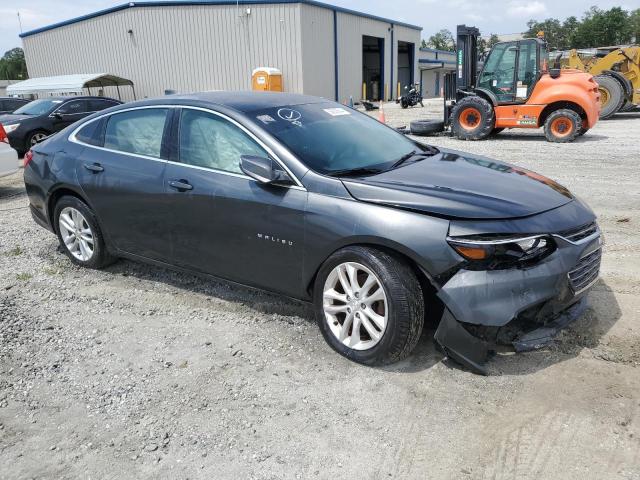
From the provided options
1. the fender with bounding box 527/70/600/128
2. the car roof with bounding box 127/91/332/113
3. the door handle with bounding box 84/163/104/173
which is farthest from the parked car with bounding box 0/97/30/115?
the fender with bounding box 527/70/600/128

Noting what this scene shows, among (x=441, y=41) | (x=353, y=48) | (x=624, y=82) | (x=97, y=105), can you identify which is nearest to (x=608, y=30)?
(x=441, y=41)

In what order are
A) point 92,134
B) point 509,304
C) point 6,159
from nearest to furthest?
point 509,304, point 92,134, point 6,159

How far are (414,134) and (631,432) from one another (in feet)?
42.8

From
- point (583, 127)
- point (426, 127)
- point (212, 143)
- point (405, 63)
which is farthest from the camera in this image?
point (405, 63)

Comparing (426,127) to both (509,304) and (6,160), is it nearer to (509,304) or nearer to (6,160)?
(6,160)

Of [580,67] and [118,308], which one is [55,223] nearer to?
[118,308]

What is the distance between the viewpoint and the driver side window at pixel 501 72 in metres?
13.0

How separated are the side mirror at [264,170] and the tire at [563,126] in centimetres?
1136

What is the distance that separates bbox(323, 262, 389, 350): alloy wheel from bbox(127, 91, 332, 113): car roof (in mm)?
1433

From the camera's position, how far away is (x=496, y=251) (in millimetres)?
2863

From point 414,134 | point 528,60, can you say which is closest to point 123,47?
point 414,134

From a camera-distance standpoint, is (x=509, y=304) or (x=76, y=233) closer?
(x=509, y=304)

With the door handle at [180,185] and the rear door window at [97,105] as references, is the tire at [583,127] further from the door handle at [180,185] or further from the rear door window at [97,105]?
the rear door window at [97,105]

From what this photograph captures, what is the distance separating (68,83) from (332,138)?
2693 cm
